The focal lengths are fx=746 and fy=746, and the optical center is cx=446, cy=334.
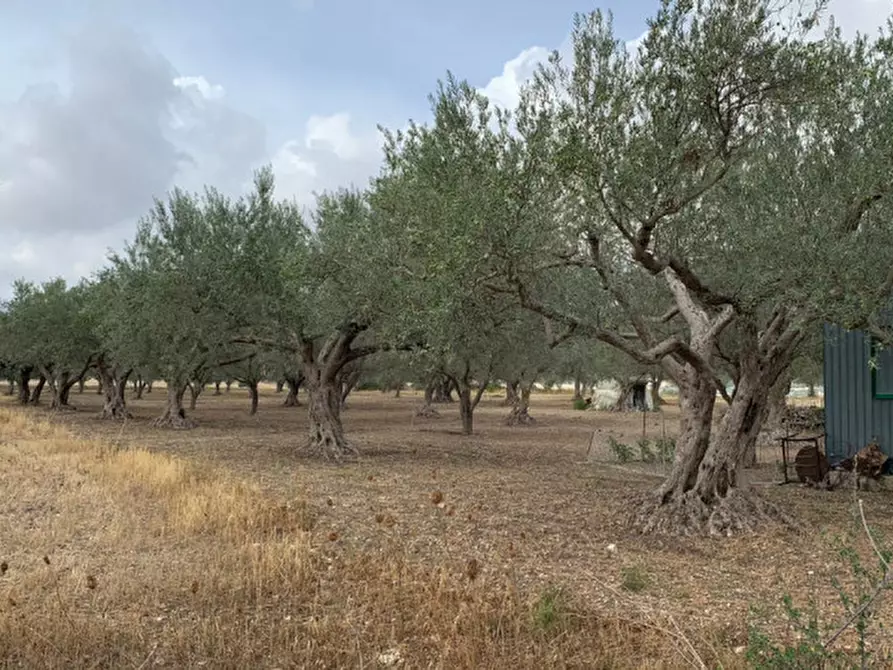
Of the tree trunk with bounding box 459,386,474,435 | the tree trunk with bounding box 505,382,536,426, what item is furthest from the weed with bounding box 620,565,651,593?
→ the tree trunk with bounding box 505,382,536,426

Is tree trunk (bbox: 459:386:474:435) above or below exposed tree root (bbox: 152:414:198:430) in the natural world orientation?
above

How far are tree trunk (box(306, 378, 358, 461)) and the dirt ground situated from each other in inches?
21.6

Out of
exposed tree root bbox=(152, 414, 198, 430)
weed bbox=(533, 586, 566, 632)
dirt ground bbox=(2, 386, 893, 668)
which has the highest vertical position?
weed bbox=(533, 586, 566, 632)

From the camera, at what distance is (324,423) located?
64.2 feet

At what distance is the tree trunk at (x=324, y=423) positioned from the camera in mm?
19438

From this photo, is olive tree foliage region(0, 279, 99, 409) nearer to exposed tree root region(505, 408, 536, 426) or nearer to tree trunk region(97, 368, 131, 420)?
tree trunk region(97, 368, 131, 420)

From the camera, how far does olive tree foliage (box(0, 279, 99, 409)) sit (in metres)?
36.2

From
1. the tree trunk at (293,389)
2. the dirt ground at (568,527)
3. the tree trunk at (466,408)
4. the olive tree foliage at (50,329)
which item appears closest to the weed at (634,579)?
the dirt ground at (568,527)

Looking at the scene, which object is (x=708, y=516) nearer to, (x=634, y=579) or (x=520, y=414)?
(x=634, y=579)

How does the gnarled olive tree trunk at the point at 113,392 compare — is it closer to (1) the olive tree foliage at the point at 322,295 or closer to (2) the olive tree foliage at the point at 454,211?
(1) the olive tree foliage at the point at 322,295

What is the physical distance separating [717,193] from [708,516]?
4322 millimetres

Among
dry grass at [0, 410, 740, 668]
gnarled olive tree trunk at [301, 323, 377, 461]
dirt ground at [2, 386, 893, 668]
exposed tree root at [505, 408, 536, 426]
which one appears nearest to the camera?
dry grass at [0, 410, 740, 668]

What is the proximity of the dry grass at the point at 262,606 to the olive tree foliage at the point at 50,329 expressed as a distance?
28.5 meters

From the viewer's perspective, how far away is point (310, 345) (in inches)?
774
